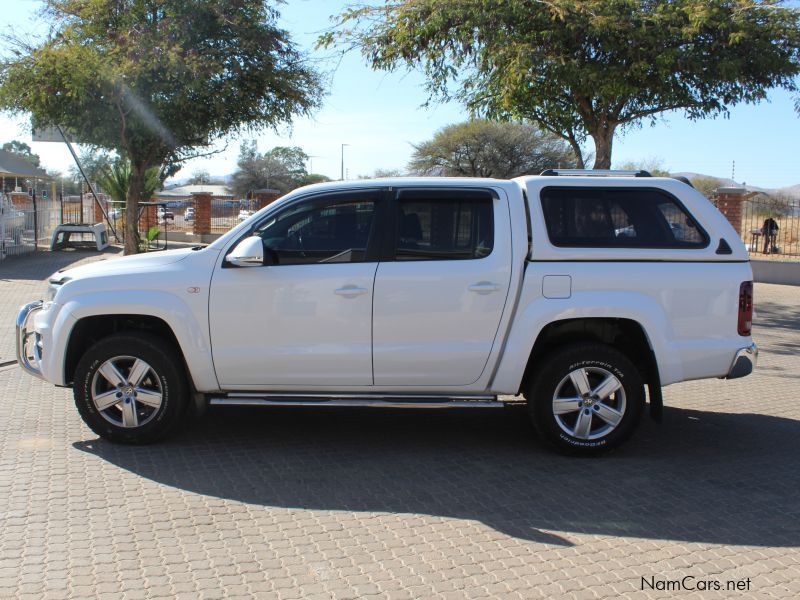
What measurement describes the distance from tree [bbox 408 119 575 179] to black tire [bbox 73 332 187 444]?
3761 cm

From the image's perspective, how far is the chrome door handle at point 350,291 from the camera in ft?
18.9

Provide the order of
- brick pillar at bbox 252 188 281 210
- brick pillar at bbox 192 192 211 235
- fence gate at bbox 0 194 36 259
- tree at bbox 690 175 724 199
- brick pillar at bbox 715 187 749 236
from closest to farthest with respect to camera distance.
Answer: fence gate at bbox 0 194 36 259, brick pillar at bbox 715 187 749 236, brick pillar at bbox 192 192 211 235, brick pillar at bbox 252 188 281 210, tree at bbox 690 175 724 199

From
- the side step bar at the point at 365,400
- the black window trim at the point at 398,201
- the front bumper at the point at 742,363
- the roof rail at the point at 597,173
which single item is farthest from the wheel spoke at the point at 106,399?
the front bumper at the point at 742,363

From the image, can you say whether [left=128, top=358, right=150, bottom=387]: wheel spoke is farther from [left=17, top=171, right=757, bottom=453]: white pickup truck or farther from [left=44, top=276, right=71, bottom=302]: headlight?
[left=44, top=276, right=71, bottom=302]: headlight

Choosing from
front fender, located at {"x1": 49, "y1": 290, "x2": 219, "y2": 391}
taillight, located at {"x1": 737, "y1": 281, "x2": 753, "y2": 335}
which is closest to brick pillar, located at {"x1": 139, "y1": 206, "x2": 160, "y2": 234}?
front fender, located at {"x1": 49, "y1": 290, "x2": 219, "y2": 391}

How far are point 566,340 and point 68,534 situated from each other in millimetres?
3524

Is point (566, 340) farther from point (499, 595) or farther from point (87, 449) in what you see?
point (87, 449)

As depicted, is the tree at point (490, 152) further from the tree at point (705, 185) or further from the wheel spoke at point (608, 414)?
the wheel spoke at point (608, 414)

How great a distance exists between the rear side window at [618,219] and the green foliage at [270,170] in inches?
2613

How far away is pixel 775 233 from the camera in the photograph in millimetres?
22906

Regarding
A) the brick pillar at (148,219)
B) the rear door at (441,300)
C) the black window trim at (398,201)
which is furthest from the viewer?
the brick pillar at (148,219)

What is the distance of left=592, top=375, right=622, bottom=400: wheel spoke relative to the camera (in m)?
5.82

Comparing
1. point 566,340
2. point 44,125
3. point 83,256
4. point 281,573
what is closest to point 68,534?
point 281,573

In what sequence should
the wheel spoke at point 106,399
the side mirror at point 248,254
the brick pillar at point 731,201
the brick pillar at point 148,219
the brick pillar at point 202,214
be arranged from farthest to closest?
the brick pillar at point 148,219 < the brick pillar at point 202,214 < the brick pillar at point 731,201 < the wheel spoke at point 106,399 < the side mirror at point 248,254
